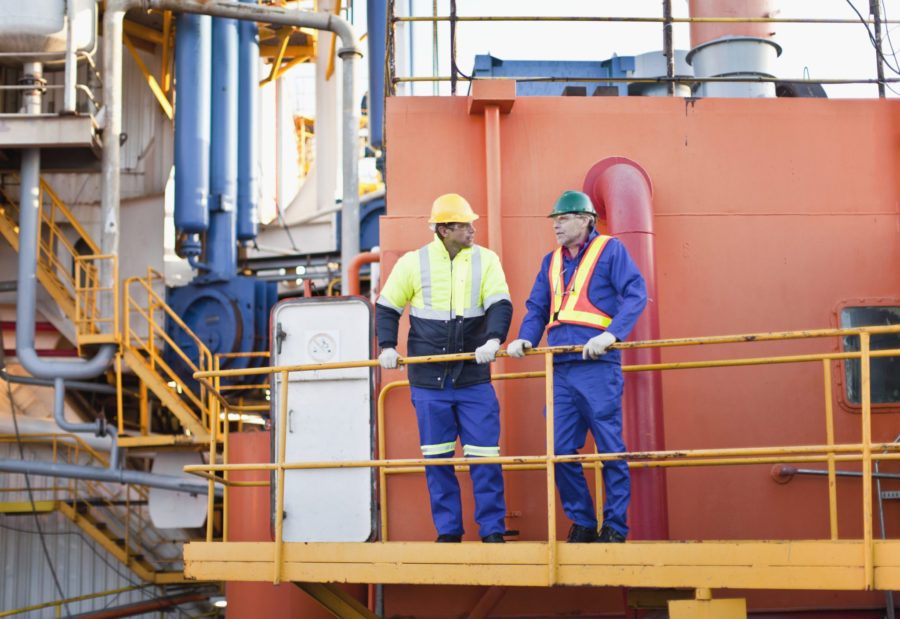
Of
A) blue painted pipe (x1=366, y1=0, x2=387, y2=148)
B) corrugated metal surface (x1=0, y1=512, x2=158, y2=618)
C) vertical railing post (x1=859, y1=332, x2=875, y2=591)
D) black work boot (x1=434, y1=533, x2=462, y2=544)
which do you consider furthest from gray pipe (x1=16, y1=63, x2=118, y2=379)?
vertical railing post (x1=859, y1=332, x2=875, y2=591)

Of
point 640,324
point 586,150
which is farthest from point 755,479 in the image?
point 586,150

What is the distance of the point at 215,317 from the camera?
1521 cm

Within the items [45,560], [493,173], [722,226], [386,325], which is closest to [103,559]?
[45,560]

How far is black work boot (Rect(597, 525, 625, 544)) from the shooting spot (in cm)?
538

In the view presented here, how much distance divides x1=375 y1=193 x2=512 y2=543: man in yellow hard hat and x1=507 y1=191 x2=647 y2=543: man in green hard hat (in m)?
→ 0.27

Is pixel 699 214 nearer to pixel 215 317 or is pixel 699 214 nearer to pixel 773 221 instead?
pixel 773 221

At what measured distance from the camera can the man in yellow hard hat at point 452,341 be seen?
5.73m

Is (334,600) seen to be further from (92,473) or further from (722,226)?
(92,473)

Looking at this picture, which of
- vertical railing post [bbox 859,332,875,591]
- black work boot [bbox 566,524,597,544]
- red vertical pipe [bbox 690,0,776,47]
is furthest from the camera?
red vertical pipe [bbox 690,0,776,47]

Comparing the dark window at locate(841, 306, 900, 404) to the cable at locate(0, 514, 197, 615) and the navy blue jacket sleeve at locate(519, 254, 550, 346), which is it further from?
the cable at locate(0, 514, 197, 615)

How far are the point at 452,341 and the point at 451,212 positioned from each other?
680 mm

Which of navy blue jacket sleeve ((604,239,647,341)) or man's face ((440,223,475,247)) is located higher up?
man's face ((440,223,475,247))

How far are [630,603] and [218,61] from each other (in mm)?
12114

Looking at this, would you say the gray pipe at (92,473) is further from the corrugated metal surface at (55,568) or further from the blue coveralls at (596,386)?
the blue coveralls at (596,386)
